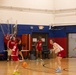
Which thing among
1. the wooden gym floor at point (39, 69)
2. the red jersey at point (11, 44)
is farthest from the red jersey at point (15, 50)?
the wooden gym floor at point (39, 69)

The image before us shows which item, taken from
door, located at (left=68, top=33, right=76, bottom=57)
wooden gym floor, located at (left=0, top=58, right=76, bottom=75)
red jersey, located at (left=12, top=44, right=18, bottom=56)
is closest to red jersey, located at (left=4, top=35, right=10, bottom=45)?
red jersey, located at (left=12, top=44, right=18, bottom=56)

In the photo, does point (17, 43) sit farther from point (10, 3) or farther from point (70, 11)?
point (70, 11)

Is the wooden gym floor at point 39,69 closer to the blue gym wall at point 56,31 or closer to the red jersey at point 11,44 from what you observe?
the red jersey at point 11,44

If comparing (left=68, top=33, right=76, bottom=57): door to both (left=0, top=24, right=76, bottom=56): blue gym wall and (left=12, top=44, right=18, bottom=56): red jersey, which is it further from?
(left=12, top=44, right=18, bottom=56): red jersey

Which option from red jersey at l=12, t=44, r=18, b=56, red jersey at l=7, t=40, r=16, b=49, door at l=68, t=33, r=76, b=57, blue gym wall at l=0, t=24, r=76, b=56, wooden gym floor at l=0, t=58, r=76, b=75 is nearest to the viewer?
wooden gym floor at l=0, t=58, r=76, b=75

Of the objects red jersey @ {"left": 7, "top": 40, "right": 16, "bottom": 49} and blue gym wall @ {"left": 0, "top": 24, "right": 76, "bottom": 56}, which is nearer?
red jersey @ {"left": 7, "top": 40, "right": 16, "bottom": 49}

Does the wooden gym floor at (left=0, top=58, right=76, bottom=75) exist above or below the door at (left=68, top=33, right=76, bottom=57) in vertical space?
below

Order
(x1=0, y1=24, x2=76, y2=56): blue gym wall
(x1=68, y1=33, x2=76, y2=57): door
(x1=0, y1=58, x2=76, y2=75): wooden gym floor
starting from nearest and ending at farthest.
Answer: (x1=0, y1=58, x2=76, y2=75): wooden gym floor < (x1=0, y1=24, x2=76, y2=56): blue gym wall < (x1=68, y1=33, x2=76, y2=57): door

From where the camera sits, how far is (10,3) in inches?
974

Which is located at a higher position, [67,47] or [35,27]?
[35,27]

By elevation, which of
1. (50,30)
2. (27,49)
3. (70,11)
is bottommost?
(27,49)

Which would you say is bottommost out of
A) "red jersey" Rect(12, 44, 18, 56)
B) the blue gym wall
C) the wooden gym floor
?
the wooden gym floor

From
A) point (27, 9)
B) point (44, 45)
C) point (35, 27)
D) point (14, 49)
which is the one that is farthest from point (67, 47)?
point (14, 49)

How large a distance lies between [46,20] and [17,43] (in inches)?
231
